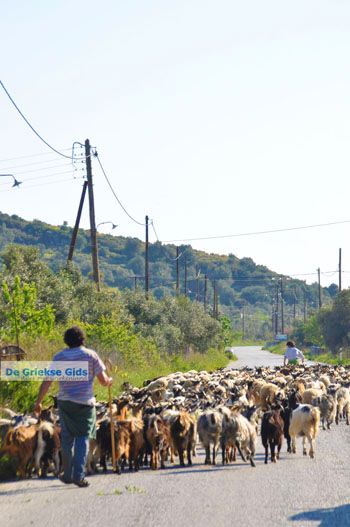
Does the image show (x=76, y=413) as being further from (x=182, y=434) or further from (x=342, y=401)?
(x=342, y=401)

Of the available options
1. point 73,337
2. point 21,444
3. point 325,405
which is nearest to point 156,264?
point 325,405

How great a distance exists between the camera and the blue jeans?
9.55 meters

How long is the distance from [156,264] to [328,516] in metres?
141

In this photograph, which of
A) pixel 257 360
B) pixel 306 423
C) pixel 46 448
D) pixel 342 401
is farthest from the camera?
pixel 257 360

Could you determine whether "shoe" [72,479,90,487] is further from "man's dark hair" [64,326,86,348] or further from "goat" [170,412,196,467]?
"goat" [170,412,196,467]

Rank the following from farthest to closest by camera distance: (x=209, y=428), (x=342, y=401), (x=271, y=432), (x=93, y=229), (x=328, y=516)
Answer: (x=93, y=229) < (x=342, y=401) < (x=271, y=432) < (x=209, y=428) < (x=328, y=516)

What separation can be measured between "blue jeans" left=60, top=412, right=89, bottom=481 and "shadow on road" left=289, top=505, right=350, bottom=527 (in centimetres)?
276

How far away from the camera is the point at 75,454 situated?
31.3 feet

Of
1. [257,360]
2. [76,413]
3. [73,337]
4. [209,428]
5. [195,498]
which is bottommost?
[257,360]

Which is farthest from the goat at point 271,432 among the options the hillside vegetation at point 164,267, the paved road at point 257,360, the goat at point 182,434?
the hillside vegetation at point 164,267

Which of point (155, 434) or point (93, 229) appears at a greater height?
point (93, 229)

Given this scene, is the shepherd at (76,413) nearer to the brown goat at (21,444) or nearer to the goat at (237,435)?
the brown goat at (21,444)

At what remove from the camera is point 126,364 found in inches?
1123

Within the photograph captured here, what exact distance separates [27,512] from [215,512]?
202 centimetres
